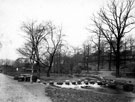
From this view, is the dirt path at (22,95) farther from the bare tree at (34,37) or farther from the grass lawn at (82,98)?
the bare tree at (34,37)

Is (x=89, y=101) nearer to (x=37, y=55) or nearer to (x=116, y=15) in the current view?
(x=116, y=15)

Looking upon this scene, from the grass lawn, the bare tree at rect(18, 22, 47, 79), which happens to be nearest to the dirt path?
the grass lawn

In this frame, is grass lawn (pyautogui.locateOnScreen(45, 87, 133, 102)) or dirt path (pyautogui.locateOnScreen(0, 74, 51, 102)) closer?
dirt path (pyautogui.locateOnScreen(0, 74, 51, 102))

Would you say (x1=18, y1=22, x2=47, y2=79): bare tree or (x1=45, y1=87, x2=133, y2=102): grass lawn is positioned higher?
(x1=18, y1=22, x2=47, y2=79): bare tree

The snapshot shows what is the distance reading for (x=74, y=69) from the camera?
1603 inches

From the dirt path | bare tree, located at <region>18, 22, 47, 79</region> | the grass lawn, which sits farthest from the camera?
bare tree, located at <region>18, 22, 47, 79</region>

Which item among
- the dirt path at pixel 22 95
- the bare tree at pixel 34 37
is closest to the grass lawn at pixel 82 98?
the dirt path at pixel 22 95

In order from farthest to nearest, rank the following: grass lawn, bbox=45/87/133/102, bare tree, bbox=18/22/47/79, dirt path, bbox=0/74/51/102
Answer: bare tree, bbox=18/22/47/79 < grass lawn, bbox=45/87/133/102 < dirt path, bbox=0/74/51/102

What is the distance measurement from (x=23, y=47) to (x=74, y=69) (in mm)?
15193

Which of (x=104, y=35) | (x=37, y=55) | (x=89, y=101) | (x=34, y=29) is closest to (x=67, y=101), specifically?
(x=89, y=101)

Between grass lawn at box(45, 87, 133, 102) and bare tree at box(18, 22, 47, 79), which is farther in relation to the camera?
bare tree at box(18, 22, 47, 79)

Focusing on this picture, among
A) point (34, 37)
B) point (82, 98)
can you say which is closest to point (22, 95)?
point (82, 98)

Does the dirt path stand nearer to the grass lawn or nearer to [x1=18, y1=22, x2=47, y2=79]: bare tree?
the grass lawn

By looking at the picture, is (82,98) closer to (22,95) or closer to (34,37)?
(22,95)
